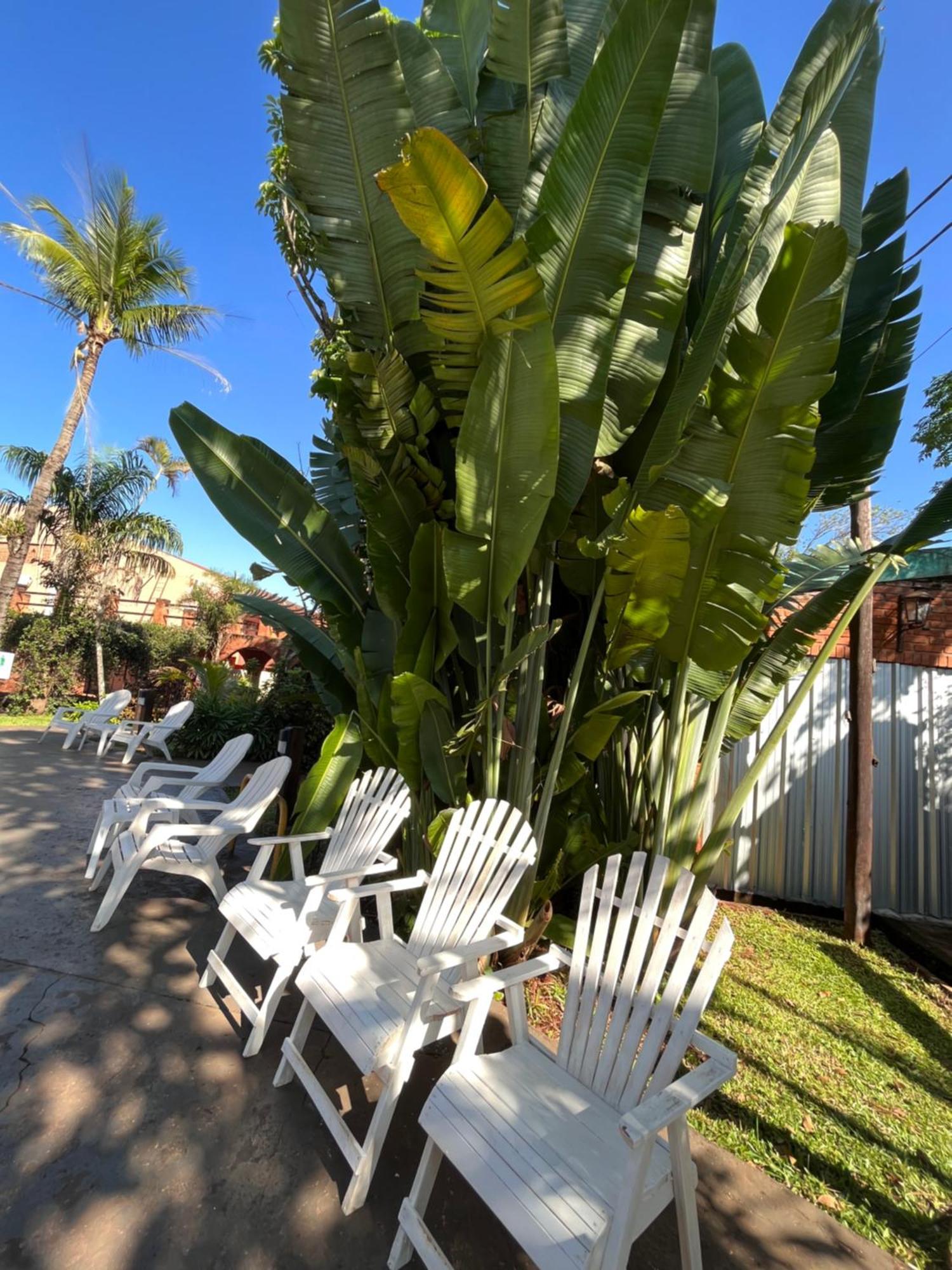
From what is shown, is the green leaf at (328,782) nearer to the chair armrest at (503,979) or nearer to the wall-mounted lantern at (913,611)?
the chair armrest at (503,979)

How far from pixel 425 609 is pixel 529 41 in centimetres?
295

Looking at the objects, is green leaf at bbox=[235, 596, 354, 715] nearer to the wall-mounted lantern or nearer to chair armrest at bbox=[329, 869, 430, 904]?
chair armrest at bbox=[329, 869, 430, 904]

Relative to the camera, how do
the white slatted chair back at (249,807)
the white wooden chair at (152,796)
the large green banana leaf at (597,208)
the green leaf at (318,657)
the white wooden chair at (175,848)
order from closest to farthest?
the large green banana leaf at (597,208), the white wooden chair at (175,848), the white slatted chair back at (249,807), the white wooden chair at (152,796), the green leaf at (318,657)

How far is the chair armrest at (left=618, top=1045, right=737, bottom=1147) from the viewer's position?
1231mm

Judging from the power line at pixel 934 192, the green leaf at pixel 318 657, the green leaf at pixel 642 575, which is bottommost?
the green leaf at pixel 318 657

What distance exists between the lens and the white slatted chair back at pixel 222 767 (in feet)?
14.8

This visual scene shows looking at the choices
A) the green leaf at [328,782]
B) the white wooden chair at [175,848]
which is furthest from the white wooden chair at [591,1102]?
the white wooden chair at [175,848]

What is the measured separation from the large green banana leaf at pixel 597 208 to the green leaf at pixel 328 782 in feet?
6.69

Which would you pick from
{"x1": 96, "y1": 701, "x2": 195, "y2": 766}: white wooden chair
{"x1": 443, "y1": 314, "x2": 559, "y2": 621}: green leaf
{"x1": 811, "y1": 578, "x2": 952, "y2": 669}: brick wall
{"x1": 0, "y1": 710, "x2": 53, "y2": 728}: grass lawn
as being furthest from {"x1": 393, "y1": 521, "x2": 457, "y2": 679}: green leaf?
{"x1": 0, "y1": 710, "x2": 53, "y2": 728}: grass lawn

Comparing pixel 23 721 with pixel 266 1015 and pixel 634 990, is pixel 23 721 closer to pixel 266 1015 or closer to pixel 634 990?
pixel 266 1015

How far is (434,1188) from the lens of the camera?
1.90 m

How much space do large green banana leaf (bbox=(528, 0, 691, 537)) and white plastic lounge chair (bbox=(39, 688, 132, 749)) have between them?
30.9 feet

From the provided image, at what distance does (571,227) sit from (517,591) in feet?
6.10

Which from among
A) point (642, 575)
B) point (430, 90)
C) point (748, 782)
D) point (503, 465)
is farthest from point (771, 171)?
point (748, 782)
